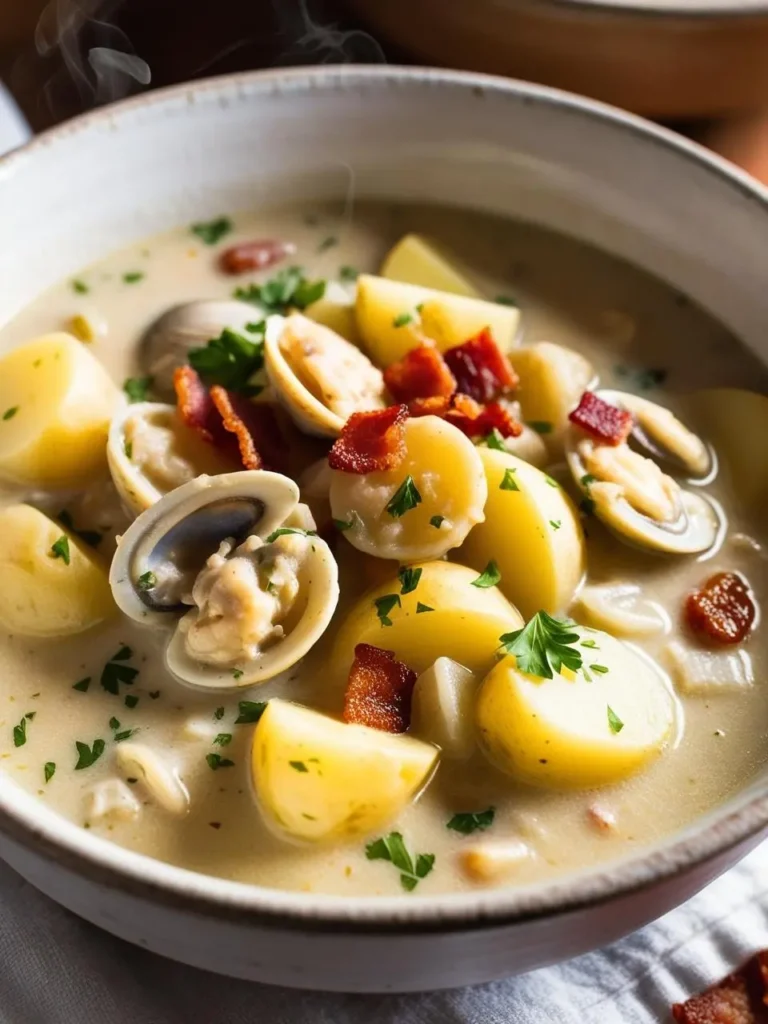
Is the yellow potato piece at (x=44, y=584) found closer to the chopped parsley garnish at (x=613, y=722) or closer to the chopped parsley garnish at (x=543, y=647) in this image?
the chopped parsley garnish at (x=543, y=647)

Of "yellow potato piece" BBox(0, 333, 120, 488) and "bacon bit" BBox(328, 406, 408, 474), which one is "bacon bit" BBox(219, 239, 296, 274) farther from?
"bacon bit" BBox(328, 406, 408, 474)

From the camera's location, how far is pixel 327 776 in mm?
1576

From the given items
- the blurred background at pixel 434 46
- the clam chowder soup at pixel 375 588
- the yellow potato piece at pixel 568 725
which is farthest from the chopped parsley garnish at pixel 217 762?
the blurred background at pixel 434 46

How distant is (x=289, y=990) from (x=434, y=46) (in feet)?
6.92

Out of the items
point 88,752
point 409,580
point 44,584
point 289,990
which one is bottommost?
point 289,990

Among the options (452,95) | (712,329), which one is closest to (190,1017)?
(712,329)

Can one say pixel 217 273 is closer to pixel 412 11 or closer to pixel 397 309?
pixel 397 309

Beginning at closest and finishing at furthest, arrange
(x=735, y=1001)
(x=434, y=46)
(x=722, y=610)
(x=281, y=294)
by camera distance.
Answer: (x=735, y=1001) < (x=722, y=610) < (x=281, y=294) < (x=434, y=46)

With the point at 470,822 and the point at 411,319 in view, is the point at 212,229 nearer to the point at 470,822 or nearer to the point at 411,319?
the point at 411,319

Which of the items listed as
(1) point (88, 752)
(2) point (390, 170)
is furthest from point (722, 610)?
(2) point (390, 170)

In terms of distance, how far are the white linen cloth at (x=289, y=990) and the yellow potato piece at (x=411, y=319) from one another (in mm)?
1115

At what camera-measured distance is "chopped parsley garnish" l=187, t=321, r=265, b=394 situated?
217 centimetres

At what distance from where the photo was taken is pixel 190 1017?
163 cm

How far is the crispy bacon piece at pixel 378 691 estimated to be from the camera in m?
1.70
